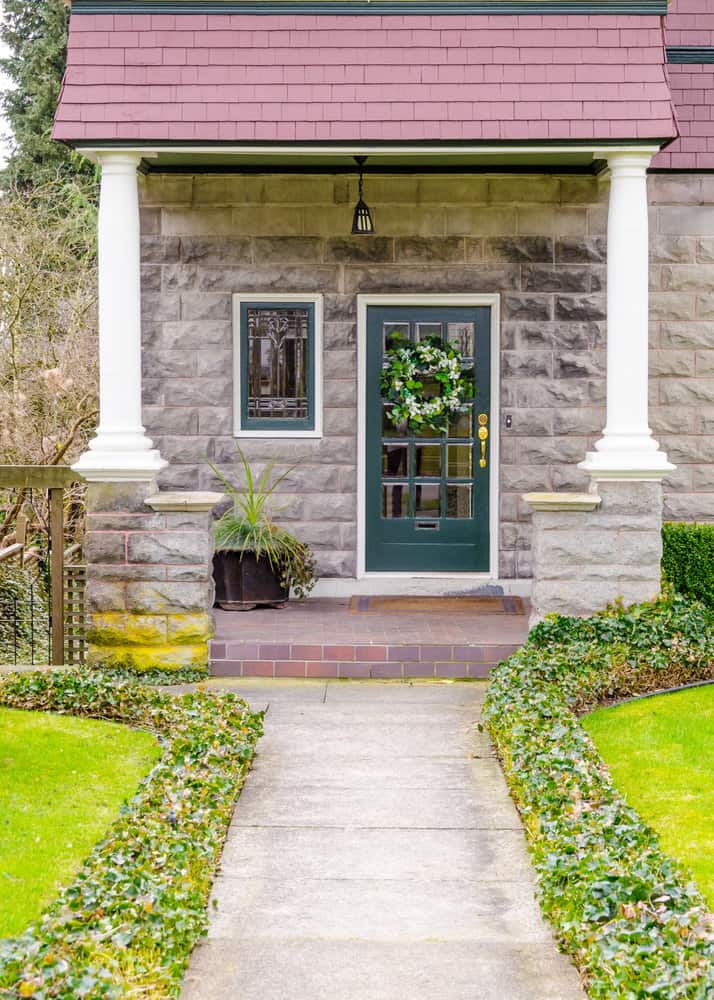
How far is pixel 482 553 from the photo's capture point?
398 inches

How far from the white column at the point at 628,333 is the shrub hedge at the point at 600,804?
0.92 metres

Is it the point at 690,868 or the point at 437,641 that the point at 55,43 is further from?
the point at 690,868

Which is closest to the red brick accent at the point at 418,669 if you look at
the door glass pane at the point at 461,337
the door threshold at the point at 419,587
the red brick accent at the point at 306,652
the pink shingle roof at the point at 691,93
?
the red brick accent at the point at 306,652

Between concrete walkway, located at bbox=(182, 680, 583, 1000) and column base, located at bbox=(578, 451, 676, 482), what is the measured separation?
196cm

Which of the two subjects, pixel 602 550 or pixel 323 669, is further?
pixel 602 550

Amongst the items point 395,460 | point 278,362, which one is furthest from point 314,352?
point 395,460

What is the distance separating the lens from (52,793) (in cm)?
564

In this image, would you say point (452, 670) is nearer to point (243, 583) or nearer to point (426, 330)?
point (243, 583)

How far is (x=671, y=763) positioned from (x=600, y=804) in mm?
1307

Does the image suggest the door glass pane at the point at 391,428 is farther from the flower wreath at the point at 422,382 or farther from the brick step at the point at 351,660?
the brick step at the point at 351,660

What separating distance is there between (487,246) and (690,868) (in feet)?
19.8

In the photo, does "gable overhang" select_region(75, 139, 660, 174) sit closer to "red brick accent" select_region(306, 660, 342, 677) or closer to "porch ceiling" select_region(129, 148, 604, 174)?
"porch ceiling" select_region(129, 148, 604, 174)

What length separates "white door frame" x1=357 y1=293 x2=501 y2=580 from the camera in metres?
9.92

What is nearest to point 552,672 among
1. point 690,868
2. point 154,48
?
point 690,868
